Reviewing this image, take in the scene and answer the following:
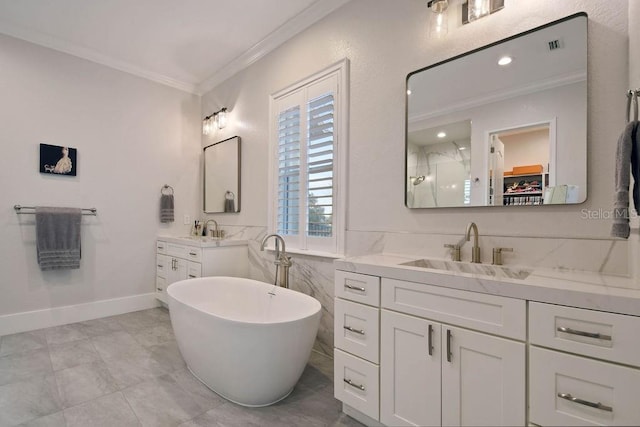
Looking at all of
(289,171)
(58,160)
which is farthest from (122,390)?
(58,160)

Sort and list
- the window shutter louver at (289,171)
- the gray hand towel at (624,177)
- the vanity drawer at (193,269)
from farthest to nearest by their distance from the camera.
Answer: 1. the vanity drawer at (193,269)
2. the window shutter louver at (289,171)
3. the gray hand towel at (624,177)

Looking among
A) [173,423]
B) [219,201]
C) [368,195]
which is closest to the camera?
[173,423]

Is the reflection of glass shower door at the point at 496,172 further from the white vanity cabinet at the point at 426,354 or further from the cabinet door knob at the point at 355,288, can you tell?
the cabinet door knob at the point at 355,288

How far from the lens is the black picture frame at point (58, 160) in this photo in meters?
3.09

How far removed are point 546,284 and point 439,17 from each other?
5.25 feet

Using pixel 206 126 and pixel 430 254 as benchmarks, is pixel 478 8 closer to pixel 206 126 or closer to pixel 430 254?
pixel 430 254

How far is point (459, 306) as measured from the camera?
1.31 metres

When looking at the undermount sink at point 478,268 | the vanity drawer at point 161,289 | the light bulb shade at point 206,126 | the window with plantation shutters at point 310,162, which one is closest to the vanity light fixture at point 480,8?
the window with plantation shutters at point 310,162

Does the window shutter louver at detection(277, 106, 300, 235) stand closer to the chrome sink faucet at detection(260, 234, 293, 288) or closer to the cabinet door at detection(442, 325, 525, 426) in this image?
the chrome sink faucet at detection(260, 234, 293, 288)

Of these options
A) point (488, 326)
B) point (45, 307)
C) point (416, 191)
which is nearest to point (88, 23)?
point (45, 307)

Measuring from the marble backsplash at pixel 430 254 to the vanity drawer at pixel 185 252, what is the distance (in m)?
0.52

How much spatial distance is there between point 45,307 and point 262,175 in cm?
256

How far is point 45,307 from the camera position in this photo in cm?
311

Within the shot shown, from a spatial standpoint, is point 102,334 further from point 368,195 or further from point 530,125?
point 530,125
